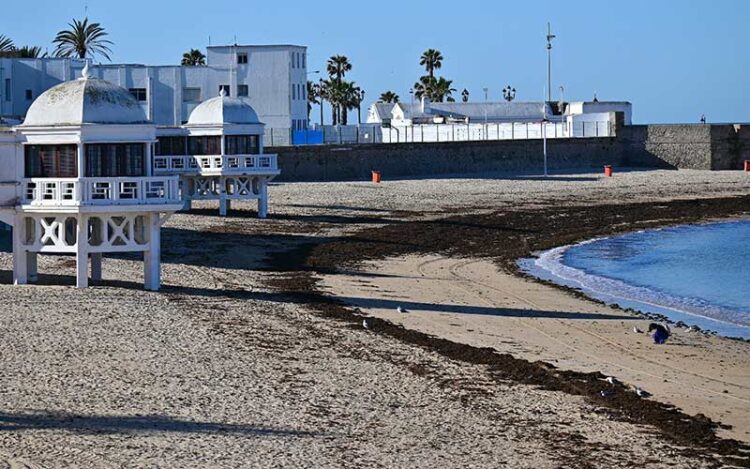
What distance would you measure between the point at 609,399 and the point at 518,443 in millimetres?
2759

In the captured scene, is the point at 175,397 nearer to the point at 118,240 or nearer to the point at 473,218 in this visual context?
the point at 118,240

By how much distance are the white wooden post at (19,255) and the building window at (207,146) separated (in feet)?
60.9

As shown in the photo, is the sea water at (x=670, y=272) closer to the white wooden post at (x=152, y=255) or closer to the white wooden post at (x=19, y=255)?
the white wooden post at (x=152, y=255)

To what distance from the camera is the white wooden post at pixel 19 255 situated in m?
24.8

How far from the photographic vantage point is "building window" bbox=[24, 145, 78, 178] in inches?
953

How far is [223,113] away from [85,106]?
1990 cm

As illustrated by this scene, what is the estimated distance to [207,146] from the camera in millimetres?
43656

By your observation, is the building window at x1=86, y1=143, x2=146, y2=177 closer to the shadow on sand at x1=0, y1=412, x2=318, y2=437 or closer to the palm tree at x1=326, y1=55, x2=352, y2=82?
the shadow on sand at x1=0, y1=412, x2=318, y2=437

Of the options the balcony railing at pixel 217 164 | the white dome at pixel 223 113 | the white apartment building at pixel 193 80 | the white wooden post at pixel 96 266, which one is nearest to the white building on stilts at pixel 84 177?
the white wooden post at pixel 96 266

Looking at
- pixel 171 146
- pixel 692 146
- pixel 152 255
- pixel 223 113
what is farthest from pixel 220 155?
pixel 692 146

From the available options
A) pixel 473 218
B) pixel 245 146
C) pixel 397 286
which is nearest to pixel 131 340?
pixel 397 286

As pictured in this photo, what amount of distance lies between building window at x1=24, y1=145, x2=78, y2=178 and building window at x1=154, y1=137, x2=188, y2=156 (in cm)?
1892

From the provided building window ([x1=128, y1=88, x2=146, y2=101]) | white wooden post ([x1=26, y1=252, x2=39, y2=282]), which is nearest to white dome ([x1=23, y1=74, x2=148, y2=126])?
white wooden post ([x1=26, y1=252, x2=39, y2=282])

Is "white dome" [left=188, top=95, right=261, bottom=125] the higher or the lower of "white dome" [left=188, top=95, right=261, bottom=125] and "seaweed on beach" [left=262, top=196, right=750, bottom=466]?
the higher
